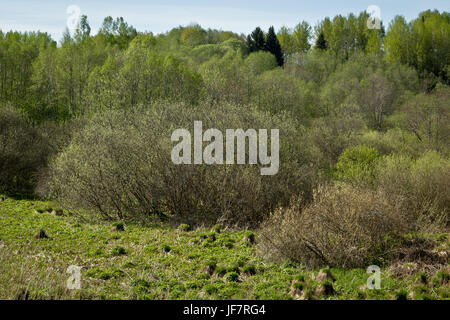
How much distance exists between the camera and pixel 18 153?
78.8ft

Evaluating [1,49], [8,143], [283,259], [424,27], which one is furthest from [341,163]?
[424,27]

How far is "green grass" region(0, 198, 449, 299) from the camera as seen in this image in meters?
7.81

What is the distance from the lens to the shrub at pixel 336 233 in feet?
31.3

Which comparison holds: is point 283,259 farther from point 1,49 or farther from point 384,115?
point 1,49

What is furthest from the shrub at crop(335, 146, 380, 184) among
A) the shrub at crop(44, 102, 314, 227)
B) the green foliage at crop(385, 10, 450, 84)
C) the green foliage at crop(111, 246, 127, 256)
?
the green foliage at crop(385, 10, 450, 84)

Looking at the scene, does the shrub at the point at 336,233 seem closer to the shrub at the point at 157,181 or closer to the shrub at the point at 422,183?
the shrub at the point at 157,181

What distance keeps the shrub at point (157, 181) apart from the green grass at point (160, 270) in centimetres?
263

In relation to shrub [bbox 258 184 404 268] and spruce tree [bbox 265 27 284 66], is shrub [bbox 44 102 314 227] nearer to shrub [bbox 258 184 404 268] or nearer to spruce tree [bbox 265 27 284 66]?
shrub [bbox 258 184 404 268]

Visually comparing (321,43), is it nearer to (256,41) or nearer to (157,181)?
(256,41)

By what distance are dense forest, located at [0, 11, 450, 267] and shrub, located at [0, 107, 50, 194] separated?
0.08 metres

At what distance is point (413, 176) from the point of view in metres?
17.2

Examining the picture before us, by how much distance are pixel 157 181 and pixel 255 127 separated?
4.90 meters

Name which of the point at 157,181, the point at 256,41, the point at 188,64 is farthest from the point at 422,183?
the point at 256,41

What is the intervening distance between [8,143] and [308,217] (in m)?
20.5
